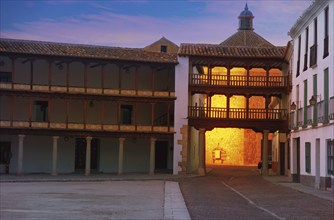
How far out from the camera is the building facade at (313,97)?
2465cm

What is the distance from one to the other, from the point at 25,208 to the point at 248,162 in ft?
159

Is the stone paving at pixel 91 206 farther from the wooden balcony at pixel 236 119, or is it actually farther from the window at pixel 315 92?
the wooden balcony at pixel 236 119

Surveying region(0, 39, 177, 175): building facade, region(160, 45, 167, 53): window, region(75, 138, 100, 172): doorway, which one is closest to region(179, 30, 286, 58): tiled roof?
region(0, 39, 177, 175): building facade

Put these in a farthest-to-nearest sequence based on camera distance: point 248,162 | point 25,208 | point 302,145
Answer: point 248,162 < point 302,145 < point 25,208

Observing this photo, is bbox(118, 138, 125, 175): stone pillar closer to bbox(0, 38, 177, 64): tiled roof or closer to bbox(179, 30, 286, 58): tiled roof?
bbox(0, 38, 177, 64): tiled roof

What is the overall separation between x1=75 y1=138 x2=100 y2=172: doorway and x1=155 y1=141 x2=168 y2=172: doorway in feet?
15.5

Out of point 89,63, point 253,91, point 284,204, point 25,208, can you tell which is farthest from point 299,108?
point 25,208

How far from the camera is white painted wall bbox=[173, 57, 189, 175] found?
132 feet

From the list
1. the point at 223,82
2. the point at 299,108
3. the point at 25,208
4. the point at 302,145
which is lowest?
the point at 25,208

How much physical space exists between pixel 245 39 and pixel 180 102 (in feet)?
82.3

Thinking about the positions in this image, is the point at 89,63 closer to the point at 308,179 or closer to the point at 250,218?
the point at 308,179

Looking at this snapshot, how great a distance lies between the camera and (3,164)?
4044cm

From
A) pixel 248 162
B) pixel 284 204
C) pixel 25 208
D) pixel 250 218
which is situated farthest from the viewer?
pixel 248 162

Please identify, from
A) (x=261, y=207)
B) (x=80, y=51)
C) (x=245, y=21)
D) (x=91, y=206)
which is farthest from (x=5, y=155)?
(x=245, y=21)
